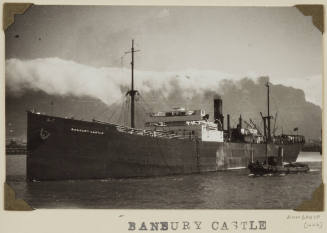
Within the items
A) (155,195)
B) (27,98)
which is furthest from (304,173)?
(27,98)

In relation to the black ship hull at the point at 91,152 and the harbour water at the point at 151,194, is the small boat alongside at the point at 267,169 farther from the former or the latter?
the harbour water at the point at 151,194

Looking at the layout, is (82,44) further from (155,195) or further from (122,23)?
(155,195)

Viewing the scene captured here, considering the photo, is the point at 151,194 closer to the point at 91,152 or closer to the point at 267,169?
the point at 91,152

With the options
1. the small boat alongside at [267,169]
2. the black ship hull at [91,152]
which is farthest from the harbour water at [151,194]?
the small boat alongside at [267,169]

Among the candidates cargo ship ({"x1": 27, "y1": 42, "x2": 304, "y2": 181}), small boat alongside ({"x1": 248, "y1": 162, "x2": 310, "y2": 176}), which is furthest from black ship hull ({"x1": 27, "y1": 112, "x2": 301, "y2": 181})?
small boat alongside ({"x1": 248, "y1": 162, "x2": 310, "y2": 176})

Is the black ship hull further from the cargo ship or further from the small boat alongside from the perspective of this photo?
the small boat alongside

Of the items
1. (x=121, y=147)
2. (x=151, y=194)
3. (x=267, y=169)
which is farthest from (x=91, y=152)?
(x=267, y=169)
